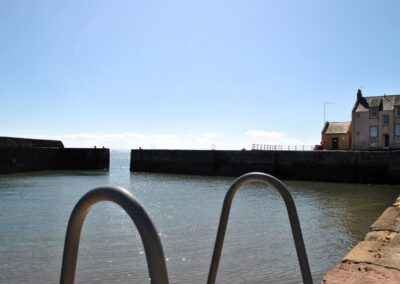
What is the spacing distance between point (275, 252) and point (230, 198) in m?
6.41

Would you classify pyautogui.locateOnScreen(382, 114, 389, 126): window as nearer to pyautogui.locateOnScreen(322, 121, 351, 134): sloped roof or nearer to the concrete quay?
pyautogui.locateOnScreen(322, 121, 351, 134): sloped roof

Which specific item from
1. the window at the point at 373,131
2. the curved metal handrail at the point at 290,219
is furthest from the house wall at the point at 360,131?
the curved metal handrail at the point at 290,219

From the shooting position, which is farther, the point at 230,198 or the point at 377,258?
the point at 377,258

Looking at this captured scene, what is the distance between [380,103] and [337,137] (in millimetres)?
6009

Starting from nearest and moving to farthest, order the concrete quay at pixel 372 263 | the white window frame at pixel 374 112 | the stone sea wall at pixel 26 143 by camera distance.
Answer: the concrete quay at pixel 372 263
the stone sea wall at pixel 26 143
the white window frame at pixel 374 112

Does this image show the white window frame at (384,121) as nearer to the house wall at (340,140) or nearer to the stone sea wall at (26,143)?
the house wall at (340,140)

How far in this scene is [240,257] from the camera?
348 inches

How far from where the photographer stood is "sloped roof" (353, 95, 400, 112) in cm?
4209

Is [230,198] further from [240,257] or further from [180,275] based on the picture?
[240,257]

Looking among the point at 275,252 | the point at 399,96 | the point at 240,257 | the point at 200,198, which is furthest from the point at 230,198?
the point at 399,96

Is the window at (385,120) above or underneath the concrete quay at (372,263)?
above

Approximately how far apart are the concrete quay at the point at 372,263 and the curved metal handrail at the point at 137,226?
11.6 feet

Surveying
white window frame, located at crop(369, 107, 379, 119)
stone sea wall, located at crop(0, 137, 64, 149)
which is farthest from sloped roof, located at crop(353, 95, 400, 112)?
stone sea wall, located at crop(0, 137, 64, 149)

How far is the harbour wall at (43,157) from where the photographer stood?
36.1 meters
